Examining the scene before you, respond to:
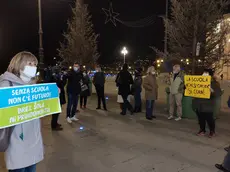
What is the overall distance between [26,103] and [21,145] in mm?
499

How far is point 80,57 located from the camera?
49.7 ft

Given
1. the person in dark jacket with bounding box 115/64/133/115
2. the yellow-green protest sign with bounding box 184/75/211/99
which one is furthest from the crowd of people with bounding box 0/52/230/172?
the yellow-green protest sign with bounding box 184/75/211/99

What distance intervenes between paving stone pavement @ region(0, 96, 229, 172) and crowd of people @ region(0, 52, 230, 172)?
16.9 inches

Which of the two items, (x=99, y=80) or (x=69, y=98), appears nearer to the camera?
(x=69, y=98)

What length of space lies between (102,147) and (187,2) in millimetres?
5647

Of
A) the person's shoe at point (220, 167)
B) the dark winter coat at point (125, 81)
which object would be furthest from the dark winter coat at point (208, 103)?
the dark winter coat at point (125, 81)

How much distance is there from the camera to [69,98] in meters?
6.96

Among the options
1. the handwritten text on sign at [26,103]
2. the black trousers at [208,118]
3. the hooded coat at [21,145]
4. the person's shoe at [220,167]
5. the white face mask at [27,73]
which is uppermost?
the white face mask at [27,73]

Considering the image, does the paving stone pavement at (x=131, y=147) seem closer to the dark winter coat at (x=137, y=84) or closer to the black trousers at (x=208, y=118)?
the black trousers at (x=208, y=118)

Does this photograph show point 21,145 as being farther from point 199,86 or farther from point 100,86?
point 100,86

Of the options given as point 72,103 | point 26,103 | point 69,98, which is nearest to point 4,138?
point 26,103

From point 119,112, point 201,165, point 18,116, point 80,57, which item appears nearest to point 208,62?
point 119,112

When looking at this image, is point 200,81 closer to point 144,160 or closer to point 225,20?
point 144,160

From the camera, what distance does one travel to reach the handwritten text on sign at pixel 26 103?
228 cm
